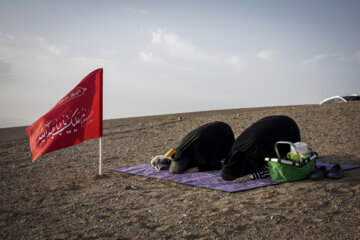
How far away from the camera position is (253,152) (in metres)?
6.45

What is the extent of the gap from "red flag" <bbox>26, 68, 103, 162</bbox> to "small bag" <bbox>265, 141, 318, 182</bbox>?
4038 millimetres

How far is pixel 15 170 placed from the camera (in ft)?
31.7

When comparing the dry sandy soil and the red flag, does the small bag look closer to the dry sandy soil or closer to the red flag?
the dry sandy soil

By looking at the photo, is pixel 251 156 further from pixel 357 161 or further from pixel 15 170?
pixel 15 170

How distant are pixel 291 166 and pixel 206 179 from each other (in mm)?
1776

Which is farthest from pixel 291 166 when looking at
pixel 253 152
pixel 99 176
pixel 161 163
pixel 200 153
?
pixel 99 176

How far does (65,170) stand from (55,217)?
430 cm

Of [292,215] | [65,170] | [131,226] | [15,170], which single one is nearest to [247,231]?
[292,215]

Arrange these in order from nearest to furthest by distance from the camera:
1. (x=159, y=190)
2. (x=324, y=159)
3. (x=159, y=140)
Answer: (x=159, y=190)
(x=324, y=159)
(x=159, y=140)

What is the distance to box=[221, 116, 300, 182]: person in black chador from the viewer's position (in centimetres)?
642

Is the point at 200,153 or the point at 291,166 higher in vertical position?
the point at 200,153

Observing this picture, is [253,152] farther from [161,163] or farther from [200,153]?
[161,163]

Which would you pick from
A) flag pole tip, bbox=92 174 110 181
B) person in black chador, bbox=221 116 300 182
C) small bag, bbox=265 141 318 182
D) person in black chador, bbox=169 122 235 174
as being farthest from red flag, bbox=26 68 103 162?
small bag, bbox=265 141 318 182

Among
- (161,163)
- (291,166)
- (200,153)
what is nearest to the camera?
(291,166)
